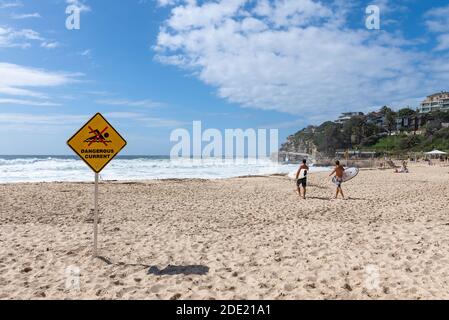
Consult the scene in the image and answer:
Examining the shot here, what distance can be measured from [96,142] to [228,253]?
3044mm

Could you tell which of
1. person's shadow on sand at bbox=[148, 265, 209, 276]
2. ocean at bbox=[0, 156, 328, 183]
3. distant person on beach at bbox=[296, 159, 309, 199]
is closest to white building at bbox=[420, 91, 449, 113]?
ocean at bbox=[0, 156, 328, 183]

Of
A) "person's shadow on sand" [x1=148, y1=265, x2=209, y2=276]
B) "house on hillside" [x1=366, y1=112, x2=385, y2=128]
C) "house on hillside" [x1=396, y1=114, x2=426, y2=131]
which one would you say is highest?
"house on hillside" [x1=366, y1=112, x2=385, y2=128]

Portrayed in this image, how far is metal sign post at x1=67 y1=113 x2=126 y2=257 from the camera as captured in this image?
20.5ft

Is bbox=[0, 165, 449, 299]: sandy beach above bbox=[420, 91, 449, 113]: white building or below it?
below

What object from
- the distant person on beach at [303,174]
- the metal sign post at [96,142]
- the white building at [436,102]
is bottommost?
the distant person on beach at [303,174]

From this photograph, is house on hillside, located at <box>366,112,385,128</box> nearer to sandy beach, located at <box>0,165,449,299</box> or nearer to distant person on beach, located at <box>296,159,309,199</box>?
distant person on beach, located at <box>296,159,309,199</box>

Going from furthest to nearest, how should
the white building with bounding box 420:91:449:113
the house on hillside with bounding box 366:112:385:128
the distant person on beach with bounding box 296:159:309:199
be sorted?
the house on hillside with bounding box 366:112:385:128, the white building with bounding box 420:91:449:113, the distant person on beach with bounding box 296:159:309:199

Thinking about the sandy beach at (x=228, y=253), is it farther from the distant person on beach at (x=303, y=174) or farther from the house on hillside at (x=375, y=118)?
the house on hillside at (x=375, y=118)

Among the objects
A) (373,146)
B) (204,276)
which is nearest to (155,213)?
(204,276)

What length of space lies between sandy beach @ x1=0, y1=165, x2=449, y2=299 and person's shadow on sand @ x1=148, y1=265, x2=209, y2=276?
2 cm

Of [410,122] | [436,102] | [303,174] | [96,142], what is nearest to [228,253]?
[96,142]

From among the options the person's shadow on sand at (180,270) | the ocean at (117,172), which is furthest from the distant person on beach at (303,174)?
the ocean at (117,172)

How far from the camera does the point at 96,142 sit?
6336 mm

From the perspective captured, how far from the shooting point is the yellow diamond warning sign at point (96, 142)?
624 cm
